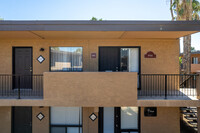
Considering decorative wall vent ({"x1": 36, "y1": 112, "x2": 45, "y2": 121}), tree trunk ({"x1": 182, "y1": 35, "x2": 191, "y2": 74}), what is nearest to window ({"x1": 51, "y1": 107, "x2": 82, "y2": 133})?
decorative wall vent ({"x1": 36, "y1": 112, "x2": 45, "y2": 121})

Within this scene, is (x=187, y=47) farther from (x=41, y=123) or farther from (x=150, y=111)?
(x=41, y=123)

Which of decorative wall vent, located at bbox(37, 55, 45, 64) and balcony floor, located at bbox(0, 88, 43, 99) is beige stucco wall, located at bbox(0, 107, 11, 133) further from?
decorative wall vent, located at bbox(37, 55, 45, 64)

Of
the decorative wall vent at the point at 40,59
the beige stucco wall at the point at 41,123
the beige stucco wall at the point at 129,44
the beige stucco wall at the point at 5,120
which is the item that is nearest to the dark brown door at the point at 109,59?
the beige stucco wall at the point at 129,44

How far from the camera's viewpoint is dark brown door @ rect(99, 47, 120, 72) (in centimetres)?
789

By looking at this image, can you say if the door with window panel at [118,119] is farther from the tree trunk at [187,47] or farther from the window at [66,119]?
the tree trunk at [187,47]

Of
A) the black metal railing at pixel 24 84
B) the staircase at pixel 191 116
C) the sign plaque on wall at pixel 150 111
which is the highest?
the black metal railing at pixel 24 84

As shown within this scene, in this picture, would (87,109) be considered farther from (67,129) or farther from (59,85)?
(59,85)

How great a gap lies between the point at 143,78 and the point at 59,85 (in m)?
4.27

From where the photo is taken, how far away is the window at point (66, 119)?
304 inches

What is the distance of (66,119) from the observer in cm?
782

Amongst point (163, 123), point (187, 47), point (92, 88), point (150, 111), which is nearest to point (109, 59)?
point (92, 88)

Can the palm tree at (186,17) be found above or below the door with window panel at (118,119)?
above

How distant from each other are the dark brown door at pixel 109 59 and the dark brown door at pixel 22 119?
452 centimetres

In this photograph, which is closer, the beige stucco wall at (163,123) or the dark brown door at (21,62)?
the beige stucco wall at (163,123)
